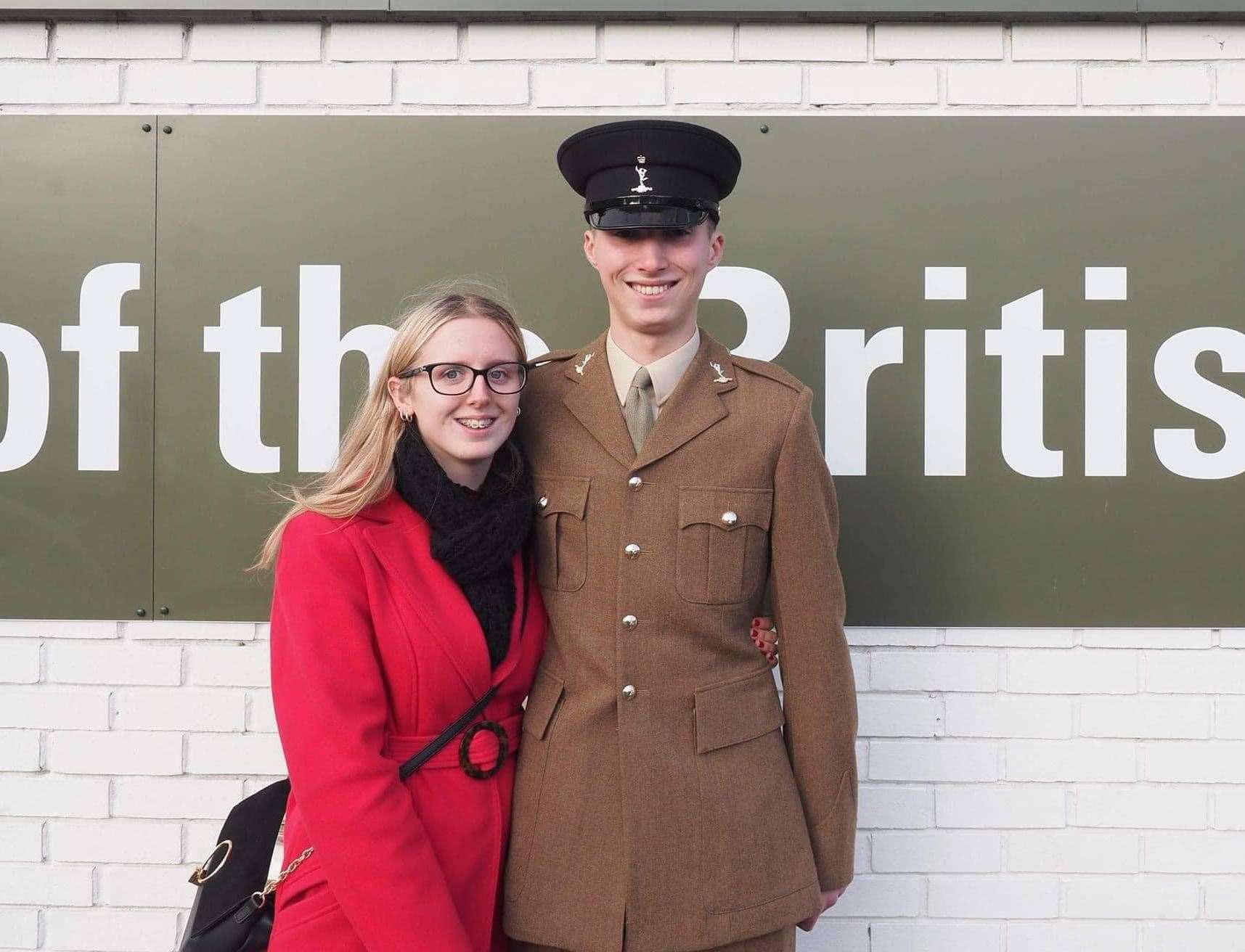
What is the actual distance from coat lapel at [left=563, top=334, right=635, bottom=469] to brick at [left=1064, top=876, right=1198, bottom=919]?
4.89ft

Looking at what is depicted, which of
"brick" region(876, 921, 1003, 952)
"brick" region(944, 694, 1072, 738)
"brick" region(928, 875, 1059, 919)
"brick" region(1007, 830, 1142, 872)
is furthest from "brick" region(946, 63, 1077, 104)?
"brick" region(876, 921, 1003, 952)

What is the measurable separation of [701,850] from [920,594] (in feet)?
3.07

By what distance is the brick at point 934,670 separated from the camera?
87.1 inches

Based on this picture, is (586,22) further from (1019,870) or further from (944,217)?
(1019,870)

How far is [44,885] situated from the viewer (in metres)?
2.26

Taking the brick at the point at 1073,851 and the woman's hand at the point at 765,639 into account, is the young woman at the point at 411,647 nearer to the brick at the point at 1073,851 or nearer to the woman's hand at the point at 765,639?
the woman's hand at the point at 765,639

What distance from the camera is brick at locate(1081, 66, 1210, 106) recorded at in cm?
220

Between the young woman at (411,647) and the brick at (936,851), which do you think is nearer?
the young woman at (411,647)

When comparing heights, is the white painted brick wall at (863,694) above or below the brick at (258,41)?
below

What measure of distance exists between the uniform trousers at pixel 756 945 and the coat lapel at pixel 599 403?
2.41 feet

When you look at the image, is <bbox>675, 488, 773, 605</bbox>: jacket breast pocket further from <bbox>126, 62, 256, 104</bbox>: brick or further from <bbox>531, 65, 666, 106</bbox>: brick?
<bbox>126, 62, 256, 104</bbox>: brick

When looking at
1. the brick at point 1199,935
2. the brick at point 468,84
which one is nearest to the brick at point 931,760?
the brick at point 1199,935

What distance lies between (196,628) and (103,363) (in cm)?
62

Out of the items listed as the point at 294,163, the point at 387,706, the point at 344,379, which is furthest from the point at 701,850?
the point at 294,163
